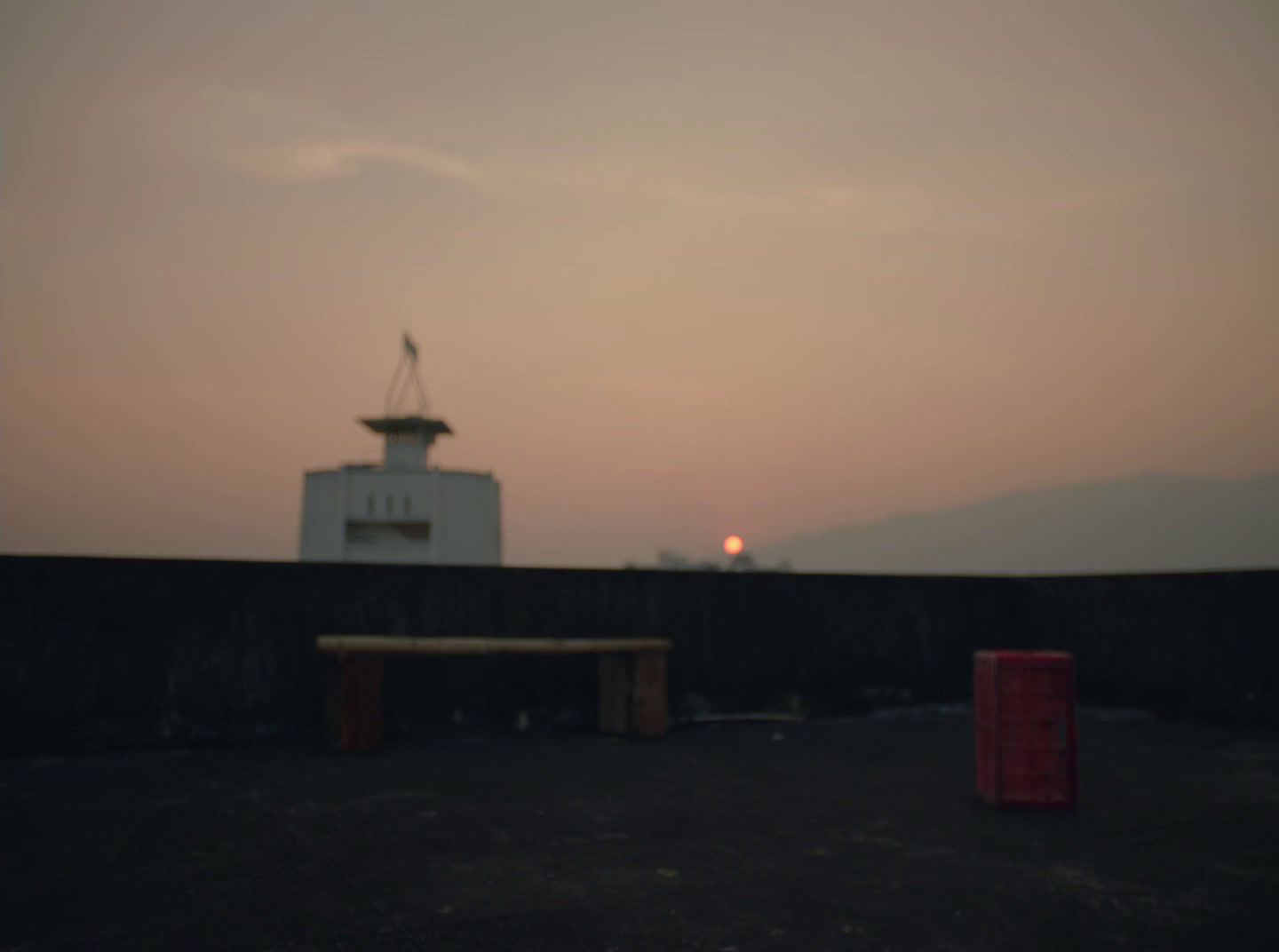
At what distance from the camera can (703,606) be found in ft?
36.6

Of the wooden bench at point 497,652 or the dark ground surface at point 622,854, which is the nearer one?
the dark ground surface at point 622,854

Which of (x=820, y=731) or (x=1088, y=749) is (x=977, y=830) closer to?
(x=1088, y=749)

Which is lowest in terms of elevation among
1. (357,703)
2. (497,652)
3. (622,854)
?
(622,854)

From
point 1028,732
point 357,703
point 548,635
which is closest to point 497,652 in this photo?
point 357,703

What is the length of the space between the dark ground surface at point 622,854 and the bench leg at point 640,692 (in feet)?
4.31

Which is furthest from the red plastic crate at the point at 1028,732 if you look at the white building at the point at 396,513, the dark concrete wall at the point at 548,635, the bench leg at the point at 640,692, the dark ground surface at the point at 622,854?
the white building at the point at 396,513

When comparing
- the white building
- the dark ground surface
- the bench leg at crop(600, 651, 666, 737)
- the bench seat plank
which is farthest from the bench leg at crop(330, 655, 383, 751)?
the white building

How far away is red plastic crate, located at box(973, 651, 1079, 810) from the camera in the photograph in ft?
20.8

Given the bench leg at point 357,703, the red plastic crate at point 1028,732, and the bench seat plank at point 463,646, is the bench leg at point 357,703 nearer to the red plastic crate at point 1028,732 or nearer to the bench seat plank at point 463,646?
the bench seat plank at point 463,646

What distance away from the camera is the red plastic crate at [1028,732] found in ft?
20.8

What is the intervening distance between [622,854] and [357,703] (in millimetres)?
4425

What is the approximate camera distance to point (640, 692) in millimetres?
9727

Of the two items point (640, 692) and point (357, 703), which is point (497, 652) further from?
point (640, 692)

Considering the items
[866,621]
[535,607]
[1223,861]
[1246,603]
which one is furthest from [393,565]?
[1246,603]
